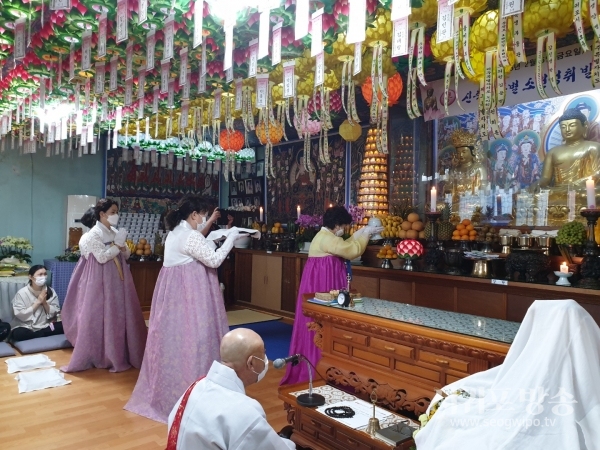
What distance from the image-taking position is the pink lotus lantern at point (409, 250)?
488 centimetres

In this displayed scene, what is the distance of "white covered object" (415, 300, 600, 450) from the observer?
1.34 m

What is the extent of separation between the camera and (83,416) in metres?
3.45

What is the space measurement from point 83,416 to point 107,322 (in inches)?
51.8

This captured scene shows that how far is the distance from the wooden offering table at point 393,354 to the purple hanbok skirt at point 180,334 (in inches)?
33.0

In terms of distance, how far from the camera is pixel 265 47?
269cm

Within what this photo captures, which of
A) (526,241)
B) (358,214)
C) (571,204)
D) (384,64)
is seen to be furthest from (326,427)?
(358,214)

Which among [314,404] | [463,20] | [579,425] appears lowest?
[314,404]

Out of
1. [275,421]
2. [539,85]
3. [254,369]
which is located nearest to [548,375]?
[254,369]

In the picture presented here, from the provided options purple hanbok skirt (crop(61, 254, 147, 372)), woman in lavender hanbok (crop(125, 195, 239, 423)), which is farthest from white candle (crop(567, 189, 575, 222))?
purple hanbok skirt (crop(61, 254, 147, 372))

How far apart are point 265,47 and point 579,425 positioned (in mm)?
2338

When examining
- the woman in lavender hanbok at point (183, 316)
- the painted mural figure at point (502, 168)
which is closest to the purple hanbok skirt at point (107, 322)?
the woman in lavender hanbok at point (183, 316)

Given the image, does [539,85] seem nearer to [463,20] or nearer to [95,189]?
[463,20]

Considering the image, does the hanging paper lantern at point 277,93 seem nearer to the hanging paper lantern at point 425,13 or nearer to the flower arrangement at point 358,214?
the hanging paper lantern at point 425,13

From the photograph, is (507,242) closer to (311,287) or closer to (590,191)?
(590,191)
